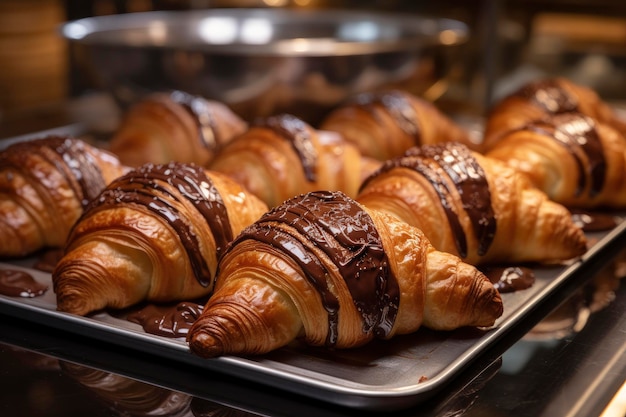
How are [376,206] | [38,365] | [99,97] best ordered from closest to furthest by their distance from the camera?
[38,365] → [376,206] → [99,97]

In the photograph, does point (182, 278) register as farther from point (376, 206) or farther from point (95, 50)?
point (95, 50)

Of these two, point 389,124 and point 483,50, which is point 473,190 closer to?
point 389,124

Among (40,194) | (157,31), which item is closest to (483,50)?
(157,31)

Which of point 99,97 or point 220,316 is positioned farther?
point 99,97

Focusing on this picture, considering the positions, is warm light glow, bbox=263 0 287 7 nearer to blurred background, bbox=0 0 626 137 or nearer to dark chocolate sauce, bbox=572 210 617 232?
blurred background, bbox=0 0 626 137

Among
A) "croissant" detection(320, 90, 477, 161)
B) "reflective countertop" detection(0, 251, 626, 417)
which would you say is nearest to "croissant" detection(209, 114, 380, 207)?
"croissant" detection(320, 90, 477, 161)

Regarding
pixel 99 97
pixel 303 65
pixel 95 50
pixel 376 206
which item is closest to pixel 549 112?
pixel 303 65
